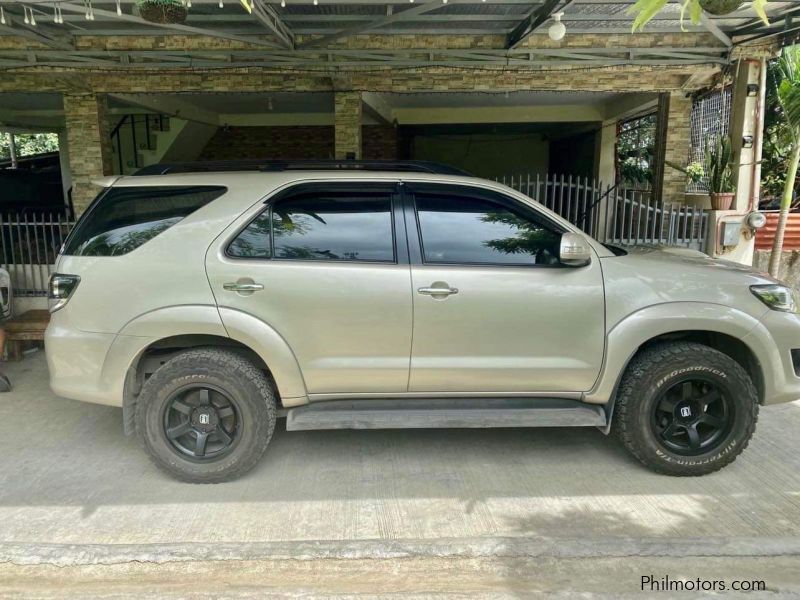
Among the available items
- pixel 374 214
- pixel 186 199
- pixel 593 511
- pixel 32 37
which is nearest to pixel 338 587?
pixel 593 511

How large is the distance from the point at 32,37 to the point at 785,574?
8.15 m

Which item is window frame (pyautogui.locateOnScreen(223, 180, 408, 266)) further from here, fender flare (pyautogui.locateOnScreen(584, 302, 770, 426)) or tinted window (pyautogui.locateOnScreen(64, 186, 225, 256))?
fender flare (pyautogui.locateOnScreen(584, 302, 770, 426))

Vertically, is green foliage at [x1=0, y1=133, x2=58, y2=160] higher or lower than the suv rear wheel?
higher

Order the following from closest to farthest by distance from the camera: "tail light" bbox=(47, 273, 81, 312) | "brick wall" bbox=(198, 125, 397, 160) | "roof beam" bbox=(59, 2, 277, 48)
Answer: "tail light" bbox=(47, 273, 81, 312) < "roof beam" bbox=(59, 2, 277, 48) < "brick wall" bbox=(198, 125, 397, 160)

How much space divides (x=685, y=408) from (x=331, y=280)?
241 cm

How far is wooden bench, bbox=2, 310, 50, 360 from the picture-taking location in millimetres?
6066

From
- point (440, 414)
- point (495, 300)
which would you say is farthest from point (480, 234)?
point (440, 414)

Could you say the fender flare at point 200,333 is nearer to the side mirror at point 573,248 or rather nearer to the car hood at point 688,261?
the side mirror at point 573,248

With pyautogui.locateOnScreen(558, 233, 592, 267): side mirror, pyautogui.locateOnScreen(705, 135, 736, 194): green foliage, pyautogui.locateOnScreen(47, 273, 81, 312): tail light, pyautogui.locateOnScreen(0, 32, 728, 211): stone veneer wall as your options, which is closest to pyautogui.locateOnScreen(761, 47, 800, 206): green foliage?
pyautogui.locateOnScreen(705, 135, 736, 194): green foliage

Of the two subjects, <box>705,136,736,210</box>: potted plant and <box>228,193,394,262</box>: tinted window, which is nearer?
<box>228,193,394,262</box>: tinted window

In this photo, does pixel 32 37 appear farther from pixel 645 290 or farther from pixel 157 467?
pixel 645 290

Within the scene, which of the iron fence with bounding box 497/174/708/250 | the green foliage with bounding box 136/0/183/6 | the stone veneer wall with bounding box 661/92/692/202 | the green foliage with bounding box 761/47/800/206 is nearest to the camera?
the green foliage with bounding box 136/0/183/6

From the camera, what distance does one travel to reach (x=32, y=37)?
6461 millimetres

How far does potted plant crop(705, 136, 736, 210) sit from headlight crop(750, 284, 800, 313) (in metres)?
4.37
